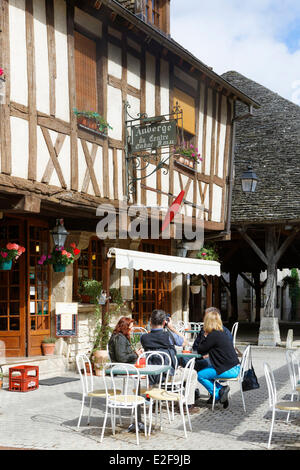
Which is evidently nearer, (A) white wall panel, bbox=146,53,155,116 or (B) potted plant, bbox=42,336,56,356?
(B) potted plant, bbox=42,336,56,356

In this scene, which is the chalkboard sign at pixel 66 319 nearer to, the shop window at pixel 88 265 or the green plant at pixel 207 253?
the shop window at pixel 88 265

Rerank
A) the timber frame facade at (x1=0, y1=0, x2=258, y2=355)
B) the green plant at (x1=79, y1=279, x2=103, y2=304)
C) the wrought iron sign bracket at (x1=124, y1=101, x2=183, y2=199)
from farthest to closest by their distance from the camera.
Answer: the green plant at (x1=79, y1=279, x2=103, y2=304) < the wrought iron sign bracket at (x1=124, y1=101, x2=183, y2=199) < the timber frame facade at (x1=0, y1=0, x2=258, y2=355)

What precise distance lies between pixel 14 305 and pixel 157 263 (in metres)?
2.58

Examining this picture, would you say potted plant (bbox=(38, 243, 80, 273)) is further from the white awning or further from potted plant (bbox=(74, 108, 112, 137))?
potted plant (bbox=(74, 108, 112, 137))

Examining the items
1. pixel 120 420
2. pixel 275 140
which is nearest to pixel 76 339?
pixel 120 420

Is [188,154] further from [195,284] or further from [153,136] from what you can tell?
[195,284]

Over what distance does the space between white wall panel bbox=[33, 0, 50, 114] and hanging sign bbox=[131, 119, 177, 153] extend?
202 cm

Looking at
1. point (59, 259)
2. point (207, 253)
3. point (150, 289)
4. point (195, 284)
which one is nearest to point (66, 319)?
point (59, 259)

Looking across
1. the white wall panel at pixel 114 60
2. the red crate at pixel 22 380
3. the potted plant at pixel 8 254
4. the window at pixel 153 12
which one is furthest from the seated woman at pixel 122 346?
the window at pixel 153 12

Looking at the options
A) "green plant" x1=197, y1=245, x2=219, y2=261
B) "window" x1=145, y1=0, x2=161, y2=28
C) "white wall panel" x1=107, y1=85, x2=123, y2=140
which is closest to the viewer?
"white wall panel" x1=107, y1=85, x2=123, y2=140

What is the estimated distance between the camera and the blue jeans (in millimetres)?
6969

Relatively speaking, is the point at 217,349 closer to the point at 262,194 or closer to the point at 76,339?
the point at 76,339

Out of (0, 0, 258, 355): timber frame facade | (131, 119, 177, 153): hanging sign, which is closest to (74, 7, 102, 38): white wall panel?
(0, 0, 258, 355): timber frame facade

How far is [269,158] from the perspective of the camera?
1725 cm
